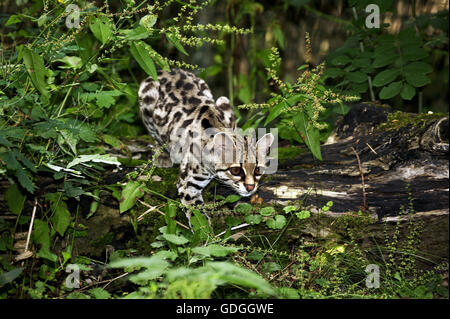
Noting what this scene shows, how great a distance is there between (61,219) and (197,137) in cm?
156

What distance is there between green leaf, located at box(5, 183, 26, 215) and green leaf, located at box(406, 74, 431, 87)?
4.01m

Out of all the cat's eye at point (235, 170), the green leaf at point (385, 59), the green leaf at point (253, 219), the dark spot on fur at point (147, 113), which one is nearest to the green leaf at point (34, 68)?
the cat's eye at point (235, 170)

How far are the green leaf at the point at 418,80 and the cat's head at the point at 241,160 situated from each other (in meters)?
1.79

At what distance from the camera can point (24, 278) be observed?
11.8ft

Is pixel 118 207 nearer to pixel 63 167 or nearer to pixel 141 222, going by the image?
pixel 141 222

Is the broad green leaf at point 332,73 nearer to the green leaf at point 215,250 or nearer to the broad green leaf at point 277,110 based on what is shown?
the broad green leaf at point 277,110

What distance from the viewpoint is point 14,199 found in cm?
371

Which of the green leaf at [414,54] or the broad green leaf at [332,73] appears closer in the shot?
the green leaf at [414,54]

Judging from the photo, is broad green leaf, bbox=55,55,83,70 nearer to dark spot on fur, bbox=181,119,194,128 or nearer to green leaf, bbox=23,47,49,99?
green leaf, bbox=23,47,49,99

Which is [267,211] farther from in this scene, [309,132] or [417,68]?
[417,68]

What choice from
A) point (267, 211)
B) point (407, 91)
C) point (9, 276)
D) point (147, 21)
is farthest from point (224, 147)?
point (407, 91)

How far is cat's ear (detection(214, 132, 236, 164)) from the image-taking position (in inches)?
160

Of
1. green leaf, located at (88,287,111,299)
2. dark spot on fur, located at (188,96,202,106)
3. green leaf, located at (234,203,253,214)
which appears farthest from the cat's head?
green leaf, located at (88,287,111,299)

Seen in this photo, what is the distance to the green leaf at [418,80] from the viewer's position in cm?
466
